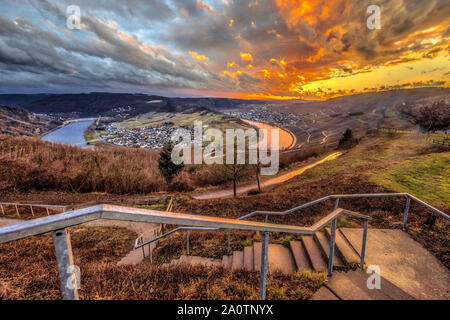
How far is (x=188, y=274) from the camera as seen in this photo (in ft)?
→ 11.8

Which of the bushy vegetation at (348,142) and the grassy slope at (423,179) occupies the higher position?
the bushy vegetation at (348,142)

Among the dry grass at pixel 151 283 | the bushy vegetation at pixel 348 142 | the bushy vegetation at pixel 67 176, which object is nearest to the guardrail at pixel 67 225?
the dry grass at pixel 151 283

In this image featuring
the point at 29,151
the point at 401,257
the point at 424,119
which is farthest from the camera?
the point at 424,119

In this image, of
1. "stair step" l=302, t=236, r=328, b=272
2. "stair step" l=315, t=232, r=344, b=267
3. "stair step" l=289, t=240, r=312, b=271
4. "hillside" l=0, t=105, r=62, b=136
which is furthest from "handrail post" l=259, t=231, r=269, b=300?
"hillside" l=0, t=105, r=62, b=136

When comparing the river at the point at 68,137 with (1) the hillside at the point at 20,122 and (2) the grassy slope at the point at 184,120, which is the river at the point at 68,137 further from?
(2) the grassy slope at the point at 184,120

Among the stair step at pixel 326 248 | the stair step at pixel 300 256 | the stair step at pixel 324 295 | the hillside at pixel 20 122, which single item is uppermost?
the hillside at pixel 20 122

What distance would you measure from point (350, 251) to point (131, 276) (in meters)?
4.98

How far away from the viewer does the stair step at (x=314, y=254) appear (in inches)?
172

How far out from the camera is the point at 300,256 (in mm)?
4965

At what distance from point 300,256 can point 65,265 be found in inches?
203
